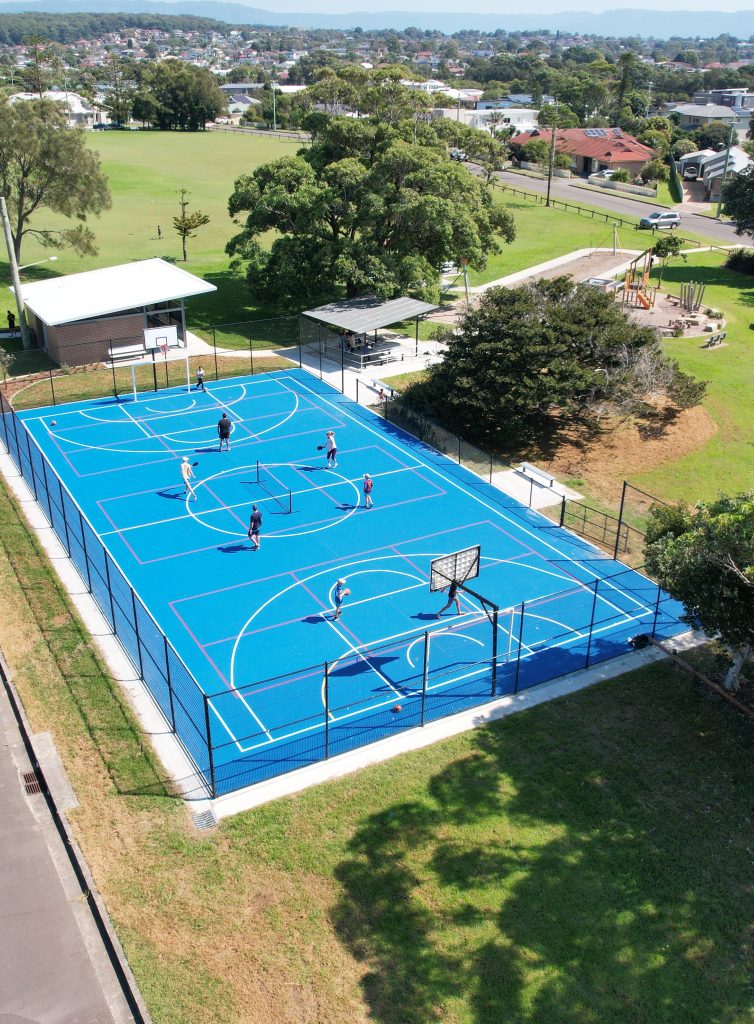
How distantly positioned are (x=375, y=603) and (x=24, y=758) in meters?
10.5

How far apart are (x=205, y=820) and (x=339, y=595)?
797 centimetres

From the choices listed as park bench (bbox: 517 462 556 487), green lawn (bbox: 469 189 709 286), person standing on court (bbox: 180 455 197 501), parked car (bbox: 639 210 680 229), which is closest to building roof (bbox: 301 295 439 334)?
park bench (bbox: 517 462 556 487)

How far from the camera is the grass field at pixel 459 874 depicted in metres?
15.4

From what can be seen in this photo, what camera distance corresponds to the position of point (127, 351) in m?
45.8

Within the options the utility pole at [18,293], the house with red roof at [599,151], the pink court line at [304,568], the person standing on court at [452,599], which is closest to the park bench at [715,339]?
the pink court line at [304,568]

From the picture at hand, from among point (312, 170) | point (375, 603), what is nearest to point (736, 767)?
point (375, 603)

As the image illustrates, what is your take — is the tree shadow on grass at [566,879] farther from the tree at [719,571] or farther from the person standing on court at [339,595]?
the person standing on court at [339,595]

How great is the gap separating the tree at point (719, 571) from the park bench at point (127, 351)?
31.7 meters

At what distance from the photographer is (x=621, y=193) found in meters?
103

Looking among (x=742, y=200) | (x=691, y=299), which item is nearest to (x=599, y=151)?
(x=742, y=200)

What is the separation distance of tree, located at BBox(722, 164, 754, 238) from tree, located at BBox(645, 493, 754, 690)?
50.6 m

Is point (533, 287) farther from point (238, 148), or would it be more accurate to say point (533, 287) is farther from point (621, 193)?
point (238, 148)

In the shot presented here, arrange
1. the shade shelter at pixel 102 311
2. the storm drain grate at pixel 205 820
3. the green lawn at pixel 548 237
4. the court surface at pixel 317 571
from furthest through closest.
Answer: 1. the green lawn at pixel 548 237
2. the shade shelter at pixel 102 311
3. the court surface at pixel 317 571
4. the storm drain grate at pixel 205 820

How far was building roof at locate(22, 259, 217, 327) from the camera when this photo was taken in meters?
43.6
